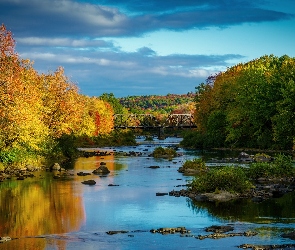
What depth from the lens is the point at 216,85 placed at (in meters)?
124

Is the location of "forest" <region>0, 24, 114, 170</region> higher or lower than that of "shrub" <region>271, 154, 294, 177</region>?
higher

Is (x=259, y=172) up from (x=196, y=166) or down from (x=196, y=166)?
down

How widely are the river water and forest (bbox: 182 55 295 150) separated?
146ft

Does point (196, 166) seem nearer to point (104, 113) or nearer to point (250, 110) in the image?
point (250, 110)

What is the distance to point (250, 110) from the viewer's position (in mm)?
107438

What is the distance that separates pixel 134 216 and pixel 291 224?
9053 millimetres

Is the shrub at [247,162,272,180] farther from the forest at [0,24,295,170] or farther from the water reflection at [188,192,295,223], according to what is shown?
the forest at [0,24,295,170]

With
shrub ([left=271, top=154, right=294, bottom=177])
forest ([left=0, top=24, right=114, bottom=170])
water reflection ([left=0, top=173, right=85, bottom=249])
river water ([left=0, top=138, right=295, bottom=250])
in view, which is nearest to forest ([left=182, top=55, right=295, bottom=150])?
forest ([left=0, top=24, right=114, bottom=170])

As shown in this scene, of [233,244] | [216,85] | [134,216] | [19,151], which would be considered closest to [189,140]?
[216,85]

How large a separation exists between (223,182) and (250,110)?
6237 cm

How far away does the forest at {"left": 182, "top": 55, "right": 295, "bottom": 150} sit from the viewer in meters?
97.6

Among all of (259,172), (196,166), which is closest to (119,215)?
(259,172)

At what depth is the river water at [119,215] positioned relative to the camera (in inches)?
1237

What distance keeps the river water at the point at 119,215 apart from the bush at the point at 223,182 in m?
2.28
